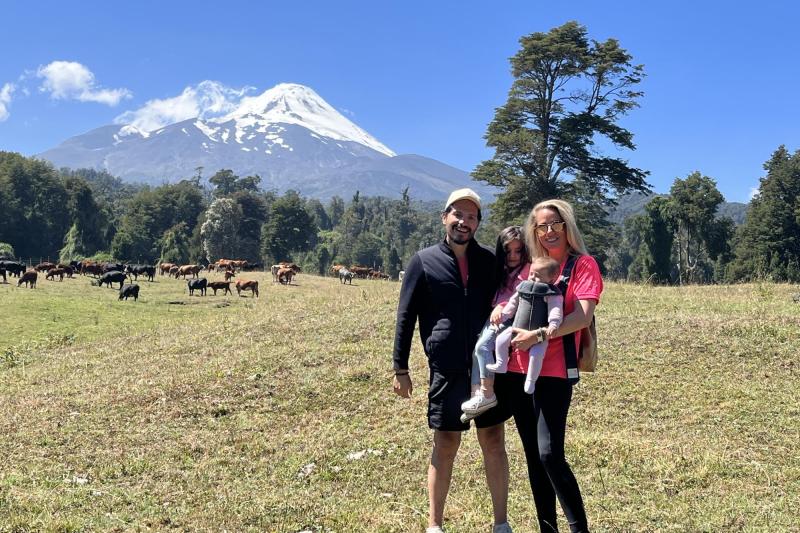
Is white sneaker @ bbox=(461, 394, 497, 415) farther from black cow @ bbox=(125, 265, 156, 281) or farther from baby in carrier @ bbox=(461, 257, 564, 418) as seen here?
black cow @ bbox=(125, 265, 156, 281)

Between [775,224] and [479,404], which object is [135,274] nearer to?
[479,404]

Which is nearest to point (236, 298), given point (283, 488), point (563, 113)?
point (563, 113)

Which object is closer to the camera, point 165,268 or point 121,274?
point 121,274

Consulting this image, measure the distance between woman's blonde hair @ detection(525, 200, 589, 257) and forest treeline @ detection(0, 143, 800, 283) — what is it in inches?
944

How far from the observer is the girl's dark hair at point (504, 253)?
3.53 m

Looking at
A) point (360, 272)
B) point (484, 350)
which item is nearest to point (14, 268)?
point (360, 272)

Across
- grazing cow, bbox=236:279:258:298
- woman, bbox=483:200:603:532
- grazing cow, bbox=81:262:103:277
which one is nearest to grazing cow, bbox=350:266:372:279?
grazing cow, bbox=236:279:258:298

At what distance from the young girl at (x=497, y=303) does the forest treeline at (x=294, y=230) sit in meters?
23.9

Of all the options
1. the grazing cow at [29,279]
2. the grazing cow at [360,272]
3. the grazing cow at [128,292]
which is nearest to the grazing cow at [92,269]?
the grazing cow at [29,279]

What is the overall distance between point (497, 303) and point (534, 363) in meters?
0.49

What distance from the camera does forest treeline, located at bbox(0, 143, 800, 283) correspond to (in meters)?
36.2

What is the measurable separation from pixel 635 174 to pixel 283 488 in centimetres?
2496

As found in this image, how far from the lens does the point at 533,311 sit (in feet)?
10.5

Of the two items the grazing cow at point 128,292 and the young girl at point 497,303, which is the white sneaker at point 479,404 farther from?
the grazing cow at point 128,292
